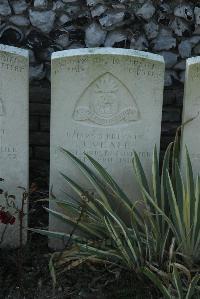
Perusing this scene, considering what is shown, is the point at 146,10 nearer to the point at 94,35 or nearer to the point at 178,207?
the point at 94,35

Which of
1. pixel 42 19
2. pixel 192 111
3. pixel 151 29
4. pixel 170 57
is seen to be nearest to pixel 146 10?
pixel 151 29

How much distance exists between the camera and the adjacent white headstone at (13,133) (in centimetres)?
347

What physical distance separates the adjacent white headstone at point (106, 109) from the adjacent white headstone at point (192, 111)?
0.16 m

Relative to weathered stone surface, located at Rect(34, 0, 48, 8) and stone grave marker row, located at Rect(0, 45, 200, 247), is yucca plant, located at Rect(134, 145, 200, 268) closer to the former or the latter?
stone grave marker row, located at Rect(0, 45, 200, 247)

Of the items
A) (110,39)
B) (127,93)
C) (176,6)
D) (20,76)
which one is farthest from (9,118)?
(176,6)

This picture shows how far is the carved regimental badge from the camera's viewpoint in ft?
11.7

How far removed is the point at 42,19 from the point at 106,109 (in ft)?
4.20

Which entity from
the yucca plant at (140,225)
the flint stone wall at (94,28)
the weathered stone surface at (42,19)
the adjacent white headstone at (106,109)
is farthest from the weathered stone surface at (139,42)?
the yucca plant at (140,225)

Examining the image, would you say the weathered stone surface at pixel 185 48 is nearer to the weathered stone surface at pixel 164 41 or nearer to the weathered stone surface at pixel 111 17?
the weathered stone surface at pixel 164 41

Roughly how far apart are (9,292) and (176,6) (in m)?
2.48

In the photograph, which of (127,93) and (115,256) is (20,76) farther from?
(115,256)

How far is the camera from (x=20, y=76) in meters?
3.50

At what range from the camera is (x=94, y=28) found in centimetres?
457

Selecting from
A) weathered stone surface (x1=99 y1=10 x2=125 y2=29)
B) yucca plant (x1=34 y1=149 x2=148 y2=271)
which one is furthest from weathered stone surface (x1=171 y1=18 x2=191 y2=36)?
yucca plant (x1=34 y1=149 x2=148 y2=271)
